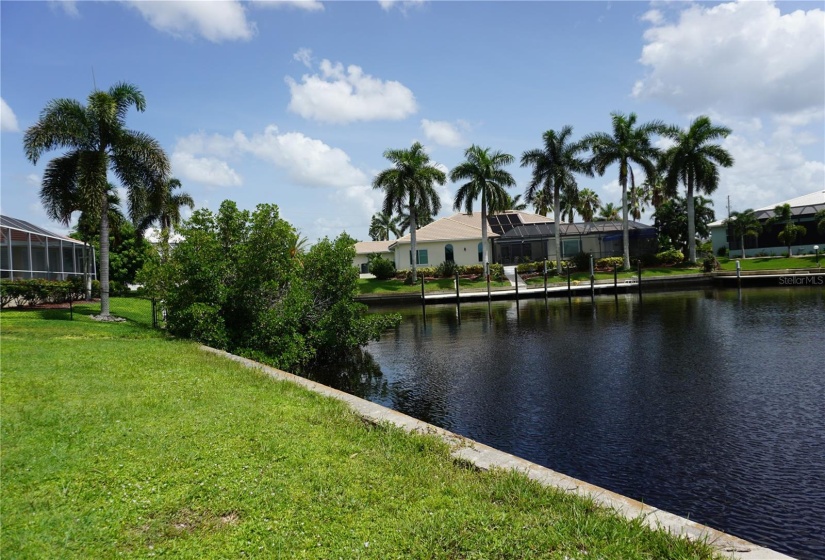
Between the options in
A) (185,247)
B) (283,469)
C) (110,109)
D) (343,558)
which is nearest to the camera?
(343,558)

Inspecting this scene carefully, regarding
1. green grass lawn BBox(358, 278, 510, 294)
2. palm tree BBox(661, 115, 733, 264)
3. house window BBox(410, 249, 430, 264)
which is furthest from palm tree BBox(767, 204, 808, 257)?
house window BBox(410, 249, 430, 264)

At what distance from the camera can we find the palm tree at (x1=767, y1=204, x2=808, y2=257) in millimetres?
51072

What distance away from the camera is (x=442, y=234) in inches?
2286

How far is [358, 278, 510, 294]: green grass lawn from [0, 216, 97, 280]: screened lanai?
74.3 ft

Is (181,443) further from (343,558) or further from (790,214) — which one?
(790,214)

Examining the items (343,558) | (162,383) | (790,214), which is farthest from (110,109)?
(790,214)

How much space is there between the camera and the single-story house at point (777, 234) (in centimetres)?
5312

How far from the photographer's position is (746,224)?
5497 centimetres

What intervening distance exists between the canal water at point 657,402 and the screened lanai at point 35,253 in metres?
19.0

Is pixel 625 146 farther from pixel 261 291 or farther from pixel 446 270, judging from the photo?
pixel 261 291

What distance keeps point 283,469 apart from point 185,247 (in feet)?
44.1

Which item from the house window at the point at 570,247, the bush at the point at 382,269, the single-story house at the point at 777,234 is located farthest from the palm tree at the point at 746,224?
the bush at the point at 382,269

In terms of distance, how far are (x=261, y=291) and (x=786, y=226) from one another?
54.1 metres

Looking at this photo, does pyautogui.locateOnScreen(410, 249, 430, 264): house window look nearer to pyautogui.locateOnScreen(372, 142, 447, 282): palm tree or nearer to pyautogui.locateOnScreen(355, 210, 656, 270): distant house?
pyautogui.locateOnScreen(355, 210, 656, 270): distant house
